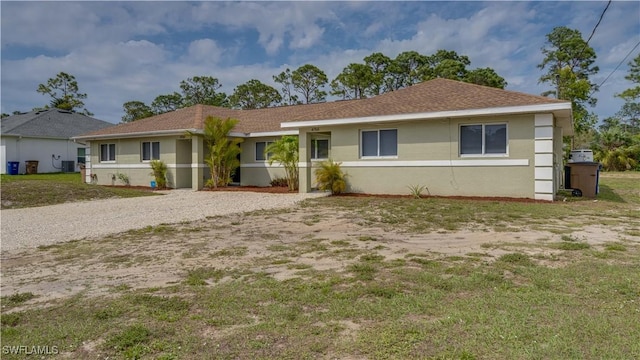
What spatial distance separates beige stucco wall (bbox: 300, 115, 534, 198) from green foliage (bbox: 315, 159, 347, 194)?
1.19 feet

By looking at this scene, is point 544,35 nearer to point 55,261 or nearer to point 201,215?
point 201,215

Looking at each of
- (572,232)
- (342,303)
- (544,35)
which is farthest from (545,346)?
(544,35)

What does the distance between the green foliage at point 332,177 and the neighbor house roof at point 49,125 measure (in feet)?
84.1

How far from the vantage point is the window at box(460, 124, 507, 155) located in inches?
533

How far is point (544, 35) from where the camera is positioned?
44594mm

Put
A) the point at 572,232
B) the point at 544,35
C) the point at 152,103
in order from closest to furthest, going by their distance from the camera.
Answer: the point at 572,232 → the point at 544,35 → the point at 152,103

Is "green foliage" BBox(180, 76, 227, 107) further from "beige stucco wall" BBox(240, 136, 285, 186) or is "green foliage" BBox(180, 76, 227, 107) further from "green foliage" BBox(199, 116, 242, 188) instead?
"green foliage" BBox(199, 116, 242, 188)

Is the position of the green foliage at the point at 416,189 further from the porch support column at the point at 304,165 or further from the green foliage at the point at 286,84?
the green foliage at the point at 286,84

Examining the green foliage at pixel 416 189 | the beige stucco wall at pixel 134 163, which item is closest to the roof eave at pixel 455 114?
the green foliage at pixel 416 189

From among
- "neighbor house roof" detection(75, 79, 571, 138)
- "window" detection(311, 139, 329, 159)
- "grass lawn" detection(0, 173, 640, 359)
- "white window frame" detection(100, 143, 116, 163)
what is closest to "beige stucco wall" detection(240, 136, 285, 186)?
"neighbor house roof" detection(75, 79, 571, 138)

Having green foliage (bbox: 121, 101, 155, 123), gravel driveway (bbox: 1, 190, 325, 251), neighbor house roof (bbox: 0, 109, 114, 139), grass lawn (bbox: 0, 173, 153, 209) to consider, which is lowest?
gravel driveway (bbox: 1, 190, 325, 251)

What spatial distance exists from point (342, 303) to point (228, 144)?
1662 centimetres

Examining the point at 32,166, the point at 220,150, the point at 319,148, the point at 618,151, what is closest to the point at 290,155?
the point at 319,148

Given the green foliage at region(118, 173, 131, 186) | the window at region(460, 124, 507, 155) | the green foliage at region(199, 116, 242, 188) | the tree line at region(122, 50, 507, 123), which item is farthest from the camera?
the tree line at region(122, 50, 507, 123)
